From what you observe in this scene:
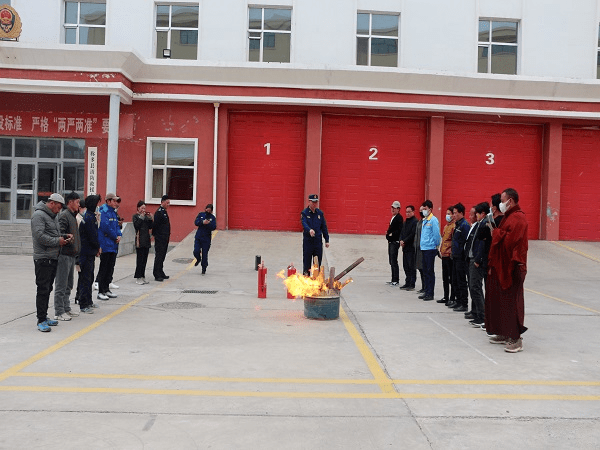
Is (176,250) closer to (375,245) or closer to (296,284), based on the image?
(375,245)

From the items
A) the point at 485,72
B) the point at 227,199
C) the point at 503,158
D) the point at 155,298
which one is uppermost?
the point at 485,72

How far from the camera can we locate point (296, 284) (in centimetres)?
966

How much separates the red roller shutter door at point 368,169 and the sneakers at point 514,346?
1444 centimetres

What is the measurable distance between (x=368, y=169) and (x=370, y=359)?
50.8ft

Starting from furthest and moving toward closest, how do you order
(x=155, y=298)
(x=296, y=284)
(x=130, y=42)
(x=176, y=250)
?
(x=130, y=42), (x=176, y=250), (x=155, y=298), (x=296, y=284)

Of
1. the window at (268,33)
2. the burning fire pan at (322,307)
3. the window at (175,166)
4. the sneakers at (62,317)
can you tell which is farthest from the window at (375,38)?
the sneakers at (62,317)

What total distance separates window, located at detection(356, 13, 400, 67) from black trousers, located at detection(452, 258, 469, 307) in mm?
13237

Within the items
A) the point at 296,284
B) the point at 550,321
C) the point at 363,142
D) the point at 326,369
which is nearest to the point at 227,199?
the point at 363,142

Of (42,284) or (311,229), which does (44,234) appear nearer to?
(42,284)

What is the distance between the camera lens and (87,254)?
953 cm

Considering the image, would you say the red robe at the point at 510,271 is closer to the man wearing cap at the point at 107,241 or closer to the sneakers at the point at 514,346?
the sneakers at the point at 514,346

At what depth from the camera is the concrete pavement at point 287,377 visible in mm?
4516

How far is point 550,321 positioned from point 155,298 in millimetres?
7171

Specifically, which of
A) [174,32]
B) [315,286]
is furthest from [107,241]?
[174,32]
